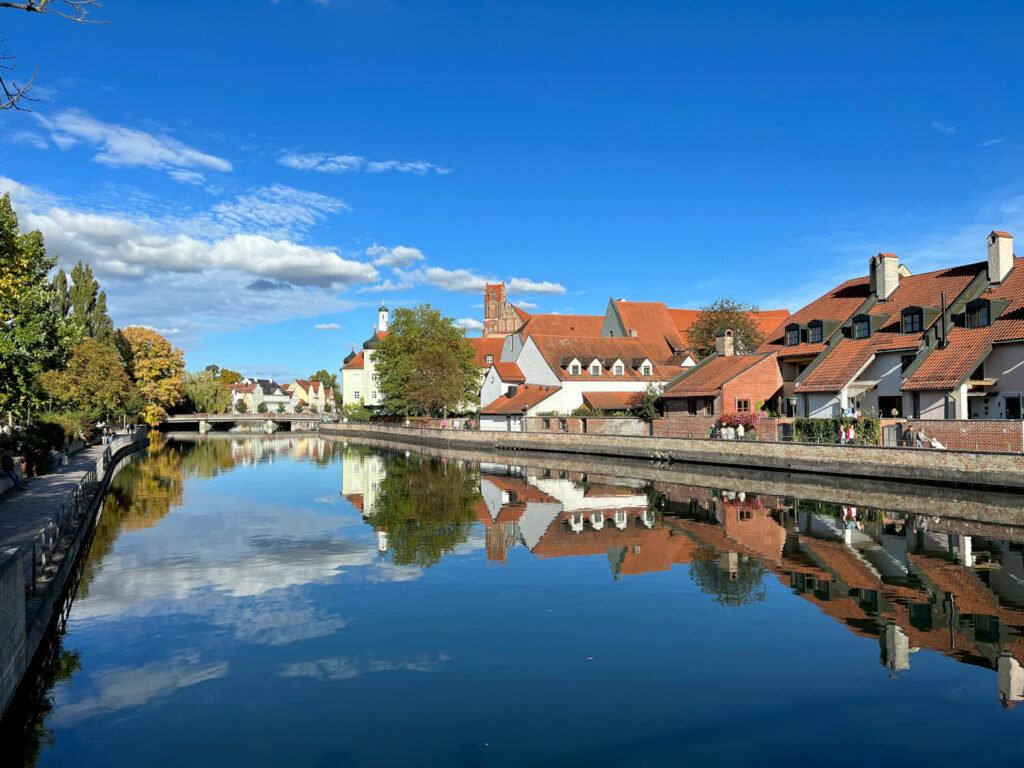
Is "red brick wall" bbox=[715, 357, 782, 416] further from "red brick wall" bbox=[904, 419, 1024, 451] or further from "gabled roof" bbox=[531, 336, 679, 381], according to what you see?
"gabled roof" bbox=[531, 336, 679, 381]

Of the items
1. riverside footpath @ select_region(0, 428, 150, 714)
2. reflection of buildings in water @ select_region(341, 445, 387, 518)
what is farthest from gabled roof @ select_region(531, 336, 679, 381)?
riverside footpath @ select_region(0, 428, 150, 714)

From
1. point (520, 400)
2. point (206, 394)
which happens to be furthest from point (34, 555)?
point (206, 394)

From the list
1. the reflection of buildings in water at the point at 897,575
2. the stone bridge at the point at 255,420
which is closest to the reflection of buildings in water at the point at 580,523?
the reflection of buildings in water at the point at 897,575

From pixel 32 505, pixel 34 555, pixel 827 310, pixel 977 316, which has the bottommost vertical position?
pixel 32 505

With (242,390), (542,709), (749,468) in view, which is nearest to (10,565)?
(542,709)

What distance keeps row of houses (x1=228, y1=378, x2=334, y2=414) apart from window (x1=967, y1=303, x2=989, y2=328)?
5546 inches

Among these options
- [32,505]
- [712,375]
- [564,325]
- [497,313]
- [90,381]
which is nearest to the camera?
[32,505]

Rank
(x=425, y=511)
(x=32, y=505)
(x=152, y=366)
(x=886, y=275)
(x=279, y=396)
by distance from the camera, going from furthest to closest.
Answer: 1. (x=279, y=396)
2. (x=152, y=366)
3. (x=886, y=275)
4. (x=425, y=511)
5. (x=32, y=505)

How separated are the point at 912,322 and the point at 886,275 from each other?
20.2 ft

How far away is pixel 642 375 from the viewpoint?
7050 cm

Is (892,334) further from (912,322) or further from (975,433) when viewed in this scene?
(975,433)

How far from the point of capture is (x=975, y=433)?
29.6 metres

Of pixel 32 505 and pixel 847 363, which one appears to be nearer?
pixel 32 505

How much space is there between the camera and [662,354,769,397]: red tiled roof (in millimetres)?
47375
